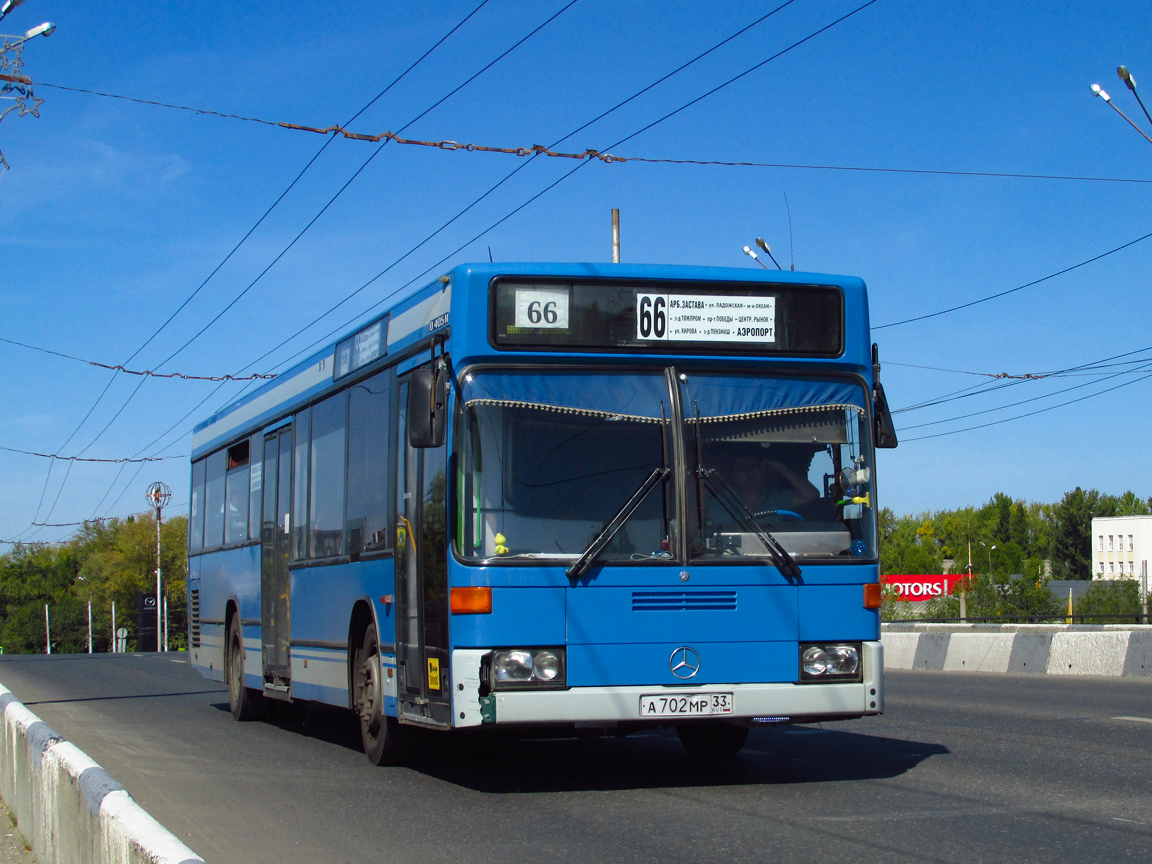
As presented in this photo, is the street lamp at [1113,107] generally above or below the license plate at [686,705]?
above

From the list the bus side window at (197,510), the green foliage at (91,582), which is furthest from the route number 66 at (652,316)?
the green foliage at (91,582)

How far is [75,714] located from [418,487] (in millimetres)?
10094

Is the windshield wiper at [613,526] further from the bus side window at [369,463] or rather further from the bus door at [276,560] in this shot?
the bus door at [276,560]

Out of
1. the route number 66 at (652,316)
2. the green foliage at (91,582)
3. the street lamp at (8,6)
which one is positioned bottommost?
the green foliage at (91,582)

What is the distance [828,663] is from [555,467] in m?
1.98

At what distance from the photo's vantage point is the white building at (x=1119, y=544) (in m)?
128

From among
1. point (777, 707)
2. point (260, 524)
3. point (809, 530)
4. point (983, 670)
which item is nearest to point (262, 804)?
point (777, 707)

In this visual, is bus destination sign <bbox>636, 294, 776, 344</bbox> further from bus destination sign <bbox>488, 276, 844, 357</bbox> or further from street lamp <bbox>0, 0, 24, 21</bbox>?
street lamp <bbox>0, 0, 24, 21</bbox>

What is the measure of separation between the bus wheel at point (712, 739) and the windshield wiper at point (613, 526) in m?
2.51

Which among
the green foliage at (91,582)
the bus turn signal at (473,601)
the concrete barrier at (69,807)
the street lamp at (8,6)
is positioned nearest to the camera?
the concrete barrier at (69,807)

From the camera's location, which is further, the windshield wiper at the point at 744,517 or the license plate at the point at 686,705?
the windshield wiper at the point at 744,517

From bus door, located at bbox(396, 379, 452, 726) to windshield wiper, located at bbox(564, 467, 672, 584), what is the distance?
80 cm

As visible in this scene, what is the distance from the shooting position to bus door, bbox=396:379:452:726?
7906mm

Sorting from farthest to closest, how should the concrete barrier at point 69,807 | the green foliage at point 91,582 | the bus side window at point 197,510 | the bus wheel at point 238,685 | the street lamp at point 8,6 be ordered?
the green foliage at point 91,582 → the street lamp at point 8,6 → the bus side window at point 197,510 → the bus wheel at point 238,685 → the concrete barrier at point 69,807
